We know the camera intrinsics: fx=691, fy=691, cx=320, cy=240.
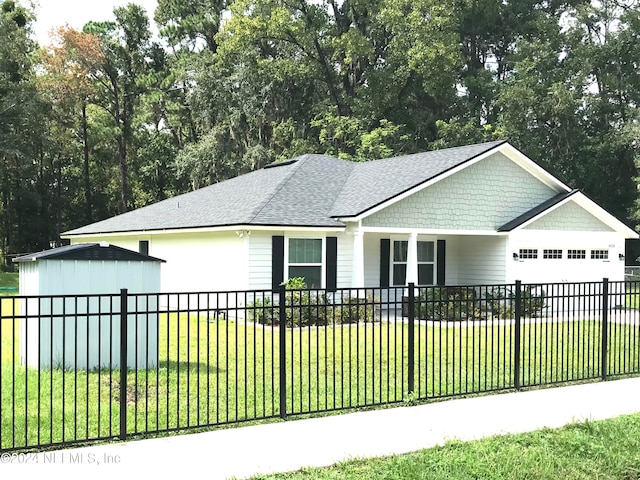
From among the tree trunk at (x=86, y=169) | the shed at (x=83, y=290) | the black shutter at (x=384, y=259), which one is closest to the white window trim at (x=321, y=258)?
the black shutter at (x=384, y=259)

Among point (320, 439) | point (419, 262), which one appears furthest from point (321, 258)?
point (320, 439)

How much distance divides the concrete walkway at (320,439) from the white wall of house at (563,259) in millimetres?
13145

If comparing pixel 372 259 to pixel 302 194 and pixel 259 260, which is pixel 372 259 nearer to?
pixel 302 194

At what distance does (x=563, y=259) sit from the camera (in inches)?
915

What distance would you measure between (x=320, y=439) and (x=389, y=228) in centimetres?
1357

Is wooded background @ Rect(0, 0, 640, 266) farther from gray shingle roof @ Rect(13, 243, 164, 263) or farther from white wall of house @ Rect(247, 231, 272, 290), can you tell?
gray shingle roof @ Rect(13, 243, 164, 263)

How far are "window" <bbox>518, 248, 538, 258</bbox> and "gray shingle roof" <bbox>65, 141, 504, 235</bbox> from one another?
360 centimetres

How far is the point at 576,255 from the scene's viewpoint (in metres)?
23.7

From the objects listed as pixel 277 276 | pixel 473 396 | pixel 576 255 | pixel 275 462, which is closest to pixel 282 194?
pixel 277 276

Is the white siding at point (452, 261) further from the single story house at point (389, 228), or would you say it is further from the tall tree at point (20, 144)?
the tall tree at point (20, 144)

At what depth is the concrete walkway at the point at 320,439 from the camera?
6.08 m

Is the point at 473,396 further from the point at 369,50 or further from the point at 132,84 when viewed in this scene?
the point at 132,84

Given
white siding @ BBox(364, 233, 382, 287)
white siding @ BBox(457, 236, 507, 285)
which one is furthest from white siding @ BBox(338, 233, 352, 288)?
white siding @ BBox(457, 236, 507, 285)

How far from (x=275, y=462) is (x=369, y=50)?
36682 millimetres
